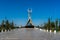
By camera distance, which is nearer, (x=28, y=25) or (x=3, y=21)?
(x=3, y=21)

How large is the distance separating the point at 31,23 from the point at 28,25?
316 cm

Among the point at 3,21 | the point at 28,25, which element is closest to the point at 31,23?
the point at 28,25

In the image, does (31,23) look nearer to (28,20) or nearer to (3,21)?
(28,20)

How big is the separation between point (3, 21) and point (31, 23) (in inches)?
3051

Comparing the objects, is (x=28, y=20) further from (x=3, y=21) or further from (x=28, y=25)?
(x=3, y=21)

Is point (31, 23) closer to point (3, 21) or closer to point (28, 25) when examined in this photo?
point (28, 25)

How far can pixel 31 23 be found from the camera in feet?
570

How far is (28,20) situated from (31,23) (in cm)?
374

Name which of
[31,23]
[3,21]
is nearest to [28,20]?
[31,23]

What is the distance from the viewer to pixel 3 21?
9756 cm

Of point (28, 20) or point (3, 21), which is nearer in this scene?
point (3, 21)

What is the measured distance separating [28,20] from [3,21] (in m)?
77.9

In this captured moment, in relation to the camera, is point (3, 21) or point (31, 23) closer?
point (3, 21)
